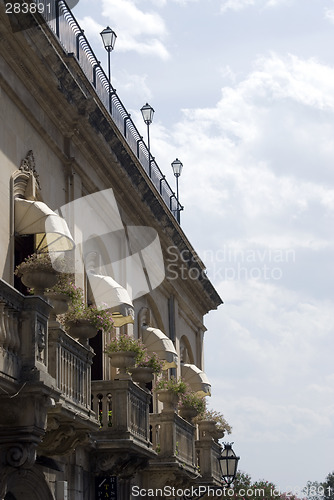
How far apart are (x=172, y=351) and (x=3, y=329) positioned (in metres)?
11.8

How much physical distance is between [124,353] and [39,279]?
557 cm

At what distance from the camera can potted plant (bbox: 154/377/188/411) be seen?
23.5 metres

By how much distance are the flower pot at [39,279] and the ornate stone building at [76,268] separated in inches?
15.9

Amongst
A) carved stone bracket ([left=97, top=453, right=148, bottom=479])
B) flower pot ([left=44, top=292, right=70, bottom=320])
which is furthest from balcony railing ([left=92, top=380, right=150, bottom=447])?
flower pot ([left=44, top=292, right=70, bottom=320])

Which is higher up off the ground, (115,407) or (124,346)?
(124,346)

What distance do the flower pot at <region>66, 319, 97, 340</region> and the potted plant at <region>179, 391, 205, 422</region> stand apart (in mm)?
8946

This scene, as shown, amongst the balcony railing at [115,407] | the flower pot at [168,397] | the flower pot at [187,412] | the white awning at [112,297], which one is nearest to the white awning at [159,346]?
the flower pot at [168,397]

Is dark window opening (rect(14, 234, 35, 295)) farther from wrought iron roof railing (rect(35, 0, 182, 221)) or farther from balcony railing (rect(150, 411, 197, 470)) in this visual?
balcony railing (rect(150, 411, 197, 470))

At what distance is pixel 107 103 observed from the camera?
886 inches

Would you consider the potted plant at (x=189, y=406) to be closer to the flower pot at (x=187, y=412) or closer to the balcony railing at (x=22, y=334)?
the flower pot at (x=187, y=412)

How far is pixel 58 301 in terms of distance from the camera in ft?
51.3

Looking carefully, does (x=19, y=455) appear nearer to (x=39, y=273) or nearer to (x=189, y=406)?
(x=39, y=273)

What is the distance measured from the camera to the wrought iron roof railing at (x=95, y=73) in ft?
61.9

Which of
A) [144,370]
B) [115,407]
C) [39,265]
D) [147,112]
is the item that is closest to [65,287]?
[39,265]
